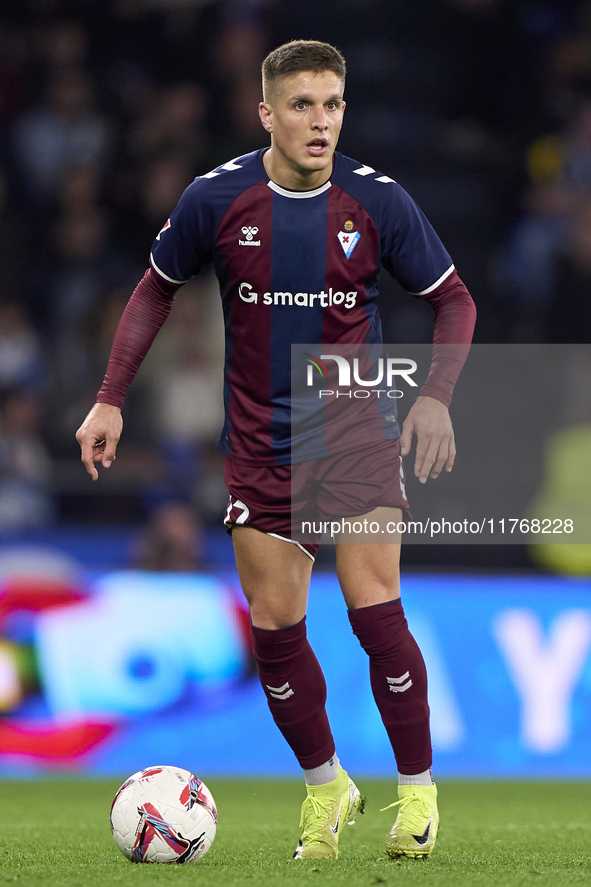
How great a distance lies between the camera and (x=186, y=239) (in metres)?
3.49

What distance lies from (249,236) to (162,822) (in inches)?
62.6

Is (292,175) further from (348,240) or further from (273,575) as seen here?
(273,575)

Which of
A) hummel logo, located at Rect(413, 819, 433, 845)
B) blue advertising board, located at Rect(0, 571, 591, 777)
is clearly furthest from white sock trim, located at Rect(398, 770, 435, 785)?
blue advertising board, located at Rect(0, 571, 591, 777)

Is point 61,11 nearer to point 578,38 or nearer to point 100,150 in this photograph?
point 100,150

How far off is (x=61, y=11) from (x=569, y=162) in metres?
4.01

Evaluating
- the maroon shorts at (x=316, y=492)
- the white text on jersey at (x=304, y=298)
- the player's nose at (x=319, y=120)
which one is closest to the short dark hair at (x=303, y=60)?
the player's nose at (x=319, y=120)

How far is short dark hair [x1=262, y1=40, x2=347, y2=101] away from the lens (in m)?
3.30

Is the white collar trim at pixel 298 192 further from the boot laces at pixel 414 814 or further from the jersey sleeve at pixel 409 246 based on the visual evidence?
the boot laces at pixel 414 814

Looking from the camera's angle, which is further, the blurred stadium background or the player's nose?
the blurred stadium background

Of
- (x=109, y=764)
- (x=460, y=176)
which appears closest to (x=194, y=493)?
(x=109, y=764)

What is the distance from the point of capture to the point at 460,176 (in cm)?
874

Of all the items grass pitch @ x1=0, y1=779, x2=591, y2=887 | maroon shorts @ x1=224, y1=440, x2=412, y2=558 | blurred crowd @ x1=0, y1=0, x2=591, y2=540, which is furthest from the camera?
blurred crowd @ x1=0, y1=0, x2=591, y2=540

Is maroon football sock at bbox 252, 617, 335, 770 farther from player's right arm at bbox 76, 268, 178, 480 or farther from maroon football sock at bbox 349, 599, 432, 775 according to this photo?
player's right arm at bbox 76, 268, 178, 480

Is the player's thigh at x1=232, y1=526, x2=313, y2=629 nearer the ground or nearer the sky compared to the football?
nearer the sky
